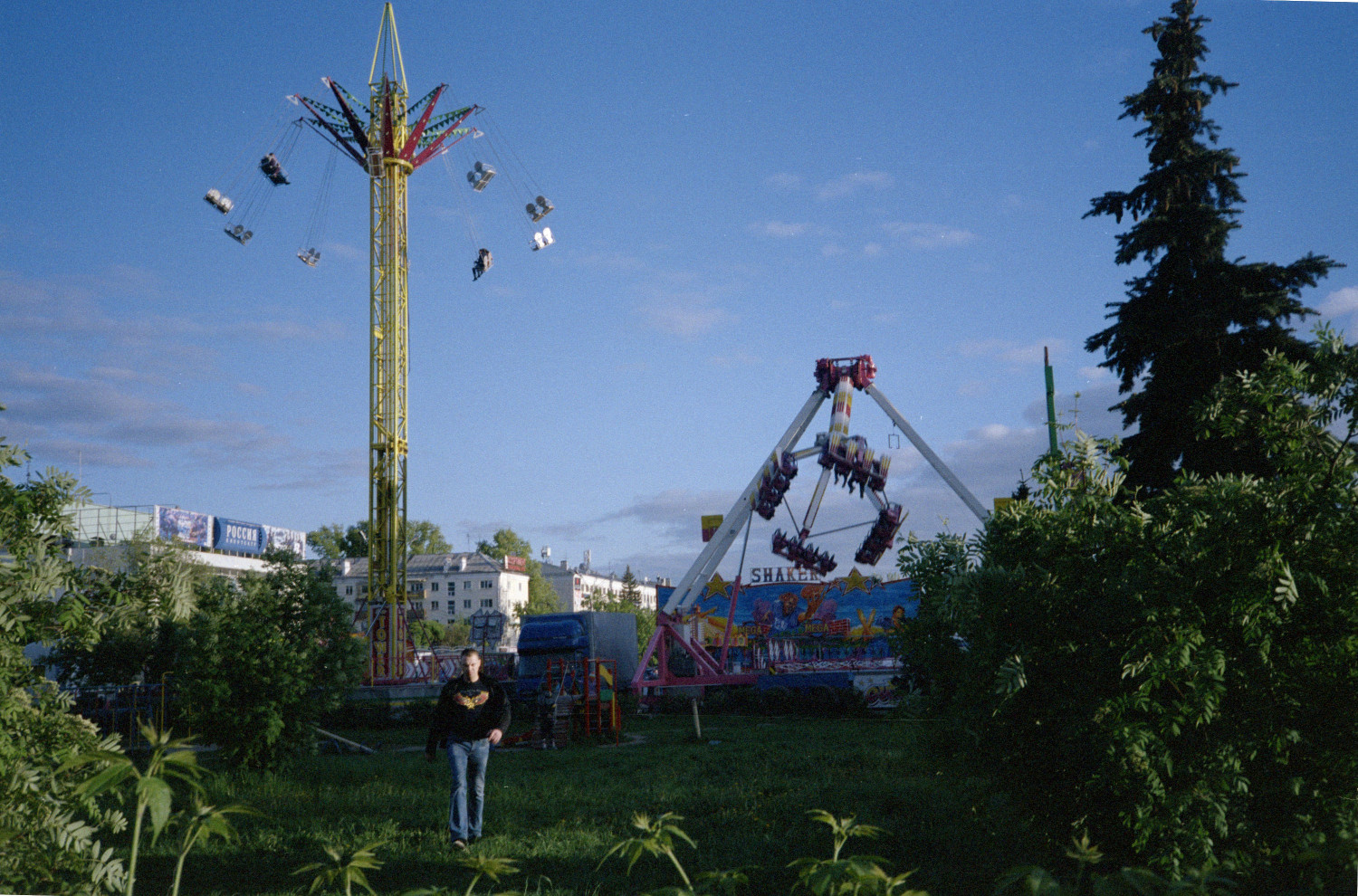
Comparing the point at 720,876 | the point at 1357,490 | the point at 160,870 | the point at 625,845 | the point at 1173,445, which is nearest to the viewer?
the point at 625,845

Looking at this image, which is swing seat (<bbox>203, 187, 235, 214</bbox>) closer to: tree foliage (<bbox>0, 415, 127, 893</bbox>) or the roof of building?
tree foliage (<bbox>0, 415, 127, 893</bbox>)

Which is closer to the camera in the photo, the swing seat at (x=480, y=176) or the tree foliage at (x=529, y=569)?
the swing seat at (x=480, y=176)

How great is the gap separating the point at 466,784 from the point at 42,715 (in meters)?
4.65

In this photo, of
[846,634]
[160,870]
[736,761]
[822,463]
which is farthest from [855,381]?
[160,870]

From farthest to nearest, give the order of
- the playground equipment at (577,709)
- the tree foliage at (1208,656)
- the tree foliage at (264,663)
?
the playground equipment at (577,709)
the tree foliage at (264,663)
the tree foliage at (1208,656)

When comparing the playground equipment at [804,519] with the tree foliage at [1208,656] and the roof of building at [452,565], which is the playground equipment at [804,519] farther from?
the roof of building at [452,565]

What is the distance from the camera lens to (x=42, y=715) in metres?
4.46

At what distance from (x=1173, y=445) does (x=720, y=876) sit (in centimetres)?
1520

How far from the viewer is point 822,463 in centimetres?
2906

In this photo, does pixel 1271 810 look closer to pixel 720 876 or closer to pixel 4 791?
pixel 720 876

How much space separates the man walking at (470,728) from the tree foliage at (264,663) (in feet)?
18.4

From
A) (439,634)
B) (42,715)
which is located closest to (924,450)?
(42,715)

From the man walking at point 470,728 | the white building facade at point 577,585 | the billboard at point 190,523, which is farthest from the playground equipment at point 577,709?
the white building facade at point 577,585

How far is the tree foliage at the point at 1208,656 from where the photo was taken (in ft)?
15.6
